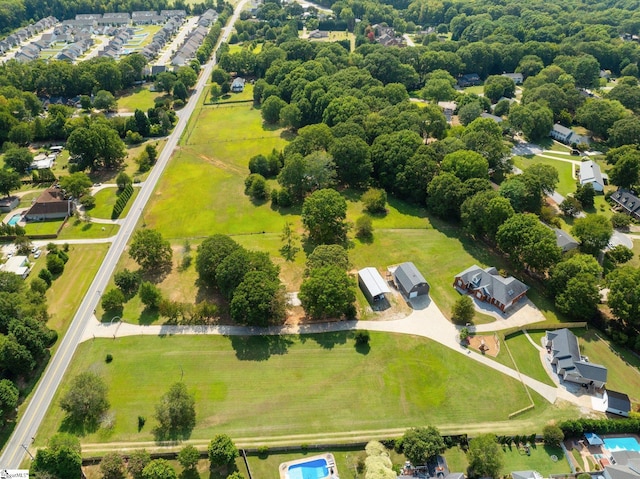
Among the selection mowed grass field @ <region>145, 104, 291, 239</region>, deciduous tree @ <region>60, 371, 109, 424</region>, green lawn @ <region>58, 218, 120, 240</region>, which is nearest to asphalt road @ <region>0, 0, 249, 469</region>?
green lawn @ <region>58, 218, 120, 240</region>

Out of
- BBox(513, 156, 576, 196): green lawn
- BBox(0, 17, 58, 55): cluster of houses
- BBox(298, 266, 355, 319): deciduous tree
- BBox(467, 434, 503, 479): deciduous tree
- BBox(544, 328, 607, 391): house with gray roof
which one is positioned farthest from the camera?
BBox(0, 17, 58, 55): cluster of houses

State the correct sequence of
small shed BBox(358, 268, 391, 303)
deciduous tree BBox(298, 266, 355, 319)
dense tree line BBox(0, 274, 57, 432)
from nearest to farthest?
dense tree line BBox(0, 274, 57, 432) < deciduous tree BBox(298, 266, 355, 319) < small shed BBox(358, 268, 391, 303)

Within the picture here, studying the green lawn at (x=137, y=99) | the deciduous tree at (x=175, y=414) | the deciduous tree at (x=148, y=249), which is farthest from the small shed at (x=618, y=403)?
the green lawn at (x=137, y=99)

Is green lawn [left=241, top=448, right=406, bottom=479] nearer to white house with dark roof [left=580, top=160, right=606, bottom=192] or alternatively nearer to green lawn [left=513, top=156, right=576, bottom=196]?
green lawn [left=513, top=156, right=576, bottom=196]

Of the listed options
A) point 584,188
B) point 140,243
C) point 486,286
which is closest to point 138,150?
point 140,243

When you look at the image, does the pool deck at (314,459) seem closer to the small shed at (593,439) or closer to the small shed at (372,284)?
the small shed at (372,284)
